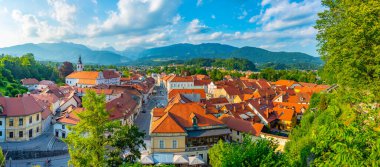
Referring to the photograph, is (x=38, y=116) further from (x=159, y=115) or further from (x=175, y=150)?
(x=175, y=150)

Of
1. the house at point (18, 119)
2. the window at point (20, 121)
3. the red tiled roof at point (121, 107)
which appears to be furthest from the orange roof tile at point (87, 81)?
the window at point (20, 121)

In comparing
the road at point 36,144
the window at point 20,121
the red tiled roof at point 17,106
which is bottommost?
the road at point 36,144

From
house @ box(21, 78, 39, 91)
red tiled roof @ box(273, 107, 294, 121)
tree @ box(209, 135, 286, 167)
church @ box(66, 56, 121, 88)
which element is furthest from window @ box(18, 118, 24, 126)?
church @ box(66, 56, 121, 88)

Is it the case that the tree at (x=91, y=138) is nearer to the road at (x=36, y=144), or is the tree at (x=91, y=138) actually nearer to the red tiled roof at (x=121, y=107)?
the road at (x=36, y=144)

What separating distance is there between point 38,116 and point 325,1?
37.6 m

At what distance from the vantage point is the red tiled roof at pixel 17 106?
34.8 meters

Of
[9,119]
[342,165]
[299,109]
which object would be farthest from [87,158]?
[299,109]

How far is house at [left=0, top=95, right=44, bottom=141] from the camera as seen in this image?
3447 centimetres

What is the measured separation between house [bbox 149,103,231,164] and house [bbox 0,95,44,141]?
1886cm

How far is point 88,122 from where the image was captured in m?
17.3

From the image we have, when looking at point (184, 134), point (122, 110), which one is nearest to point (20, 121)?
point (122, 110)

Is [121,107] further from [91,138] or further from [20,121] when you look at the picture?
[91,138]

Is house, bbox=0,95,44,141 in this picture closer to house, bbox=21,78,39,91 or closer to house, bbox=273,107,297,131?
house, bbox=273,107,297,131

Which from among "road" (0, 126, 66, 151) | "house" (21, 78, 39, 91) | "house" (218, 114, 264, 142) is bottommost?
"road" (0, 126, 66, 151)
